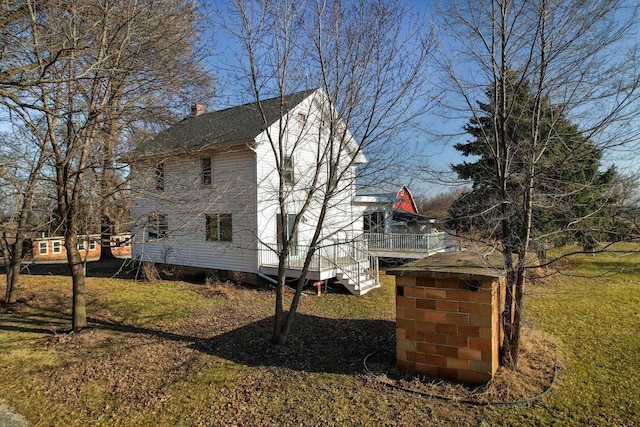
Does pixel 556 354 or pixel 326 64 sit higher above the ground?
pixel 326 64

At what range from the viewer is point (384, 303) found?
406 inches

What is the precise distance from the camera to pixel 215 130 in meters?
12.8

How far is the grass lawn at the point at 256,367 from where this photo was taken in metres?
4.10

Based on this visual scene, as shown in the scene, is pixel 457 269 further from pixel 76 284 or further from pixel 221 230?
pixel 221 230

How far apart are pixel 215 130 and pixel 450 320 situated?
10308 mm

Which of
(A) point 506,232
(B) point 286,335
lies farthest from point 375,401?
(A) point 506,232

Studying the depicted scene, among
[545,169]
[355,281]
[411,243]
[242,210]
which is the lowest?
[355,281]

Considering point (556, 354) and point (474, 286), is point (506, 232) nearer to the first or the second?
point (474, 286)

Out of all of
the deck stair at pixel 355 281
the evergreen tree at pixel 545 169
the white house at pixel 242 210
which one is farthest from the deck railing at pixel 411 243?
the evergreen tree at pixel 545 169

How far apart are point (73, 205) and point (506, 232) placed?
665cm

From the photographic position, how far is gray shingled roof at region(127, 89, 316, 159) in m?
7.95

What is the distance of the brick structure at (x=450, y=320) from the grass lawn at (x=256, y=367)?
28cm

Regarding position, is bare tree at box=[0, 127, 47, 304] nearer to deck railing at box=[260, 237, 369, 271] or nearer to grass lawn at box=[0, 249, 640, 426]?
grass lawn at box=[0, 249, 640, 426]

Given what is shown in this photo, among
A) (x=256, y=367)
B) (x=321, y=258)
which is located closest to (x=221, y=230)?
(x=321, y=258)
